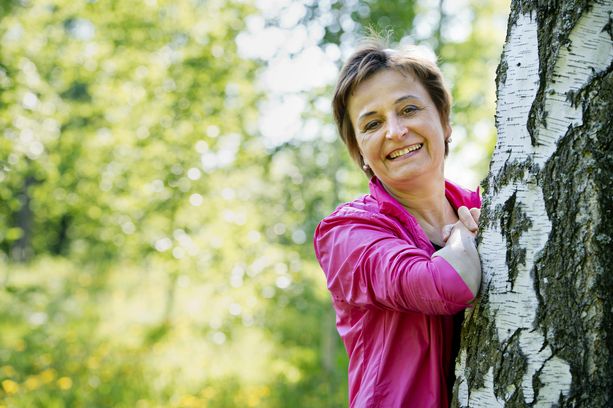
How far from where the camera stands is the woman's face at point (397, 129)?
1892 millimetres

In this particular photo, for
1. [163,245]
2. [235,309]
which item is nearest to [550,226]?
[235,309]

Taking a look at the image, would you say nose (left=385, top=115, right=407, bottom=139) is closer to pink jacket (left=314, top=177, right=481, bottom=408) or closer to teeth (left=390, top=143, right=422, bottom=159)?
teeth (left=390, top=143, right=422, bottom=159)

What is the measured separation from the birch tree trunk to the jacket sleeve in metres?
0.13

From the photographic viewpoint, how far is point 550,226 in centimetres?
142

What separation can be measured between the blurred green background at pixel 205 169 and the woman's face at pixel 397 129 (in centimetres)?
329

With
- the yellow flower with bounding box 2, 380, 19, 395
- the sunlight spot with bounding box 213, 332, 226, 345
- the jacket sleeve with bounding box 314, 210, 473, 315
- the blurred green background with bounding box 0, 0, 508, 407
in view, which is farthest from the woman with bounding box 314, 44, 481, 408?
the sunlight spot with bounding box 213, 332, 226, 345

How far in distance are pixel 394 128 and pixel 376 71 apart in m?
0.22

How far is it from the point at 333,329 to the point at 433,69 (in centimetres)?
433

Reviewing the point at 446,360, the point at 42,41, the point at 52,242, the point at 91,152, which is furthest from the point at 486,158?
the point at 52,242

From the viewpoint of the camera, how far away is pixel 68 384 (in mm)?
5324

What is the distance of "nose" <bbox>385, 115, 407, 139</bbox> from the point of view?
185cm

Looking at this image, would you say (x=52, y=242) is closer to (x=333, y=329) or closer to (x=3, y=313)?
(x=3, y=313)

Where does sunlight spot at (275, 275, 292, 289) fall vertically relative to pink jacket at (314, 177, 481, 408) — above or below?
below

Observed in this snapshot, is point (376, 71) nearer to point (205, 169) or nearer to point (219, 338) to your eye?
point (205, 169)
